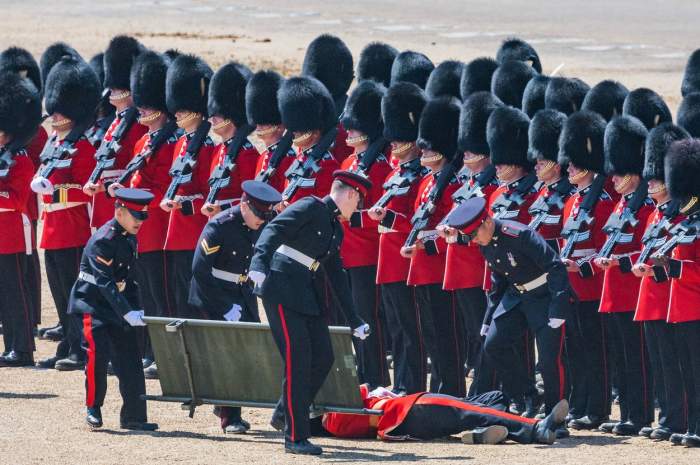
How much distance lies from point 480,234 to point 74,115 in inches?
118

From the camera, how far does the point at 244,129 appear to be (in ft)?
34.6

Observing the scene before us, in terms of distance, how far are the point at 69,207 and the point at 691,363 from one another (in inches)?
141

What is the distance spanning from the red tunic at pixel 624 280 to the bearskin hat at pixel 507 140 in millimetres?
732

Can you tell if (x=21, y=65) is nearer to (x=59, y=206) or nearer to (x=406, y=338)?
(x=59, y=206)

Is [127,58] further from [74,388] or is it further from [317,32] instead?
[317,32]

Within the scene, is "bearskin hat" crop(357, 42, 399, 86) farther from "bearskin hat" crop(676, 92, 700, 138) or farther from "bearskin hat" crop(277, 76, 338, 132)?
"bearskin hat" crop(676, 92, 700, 138)

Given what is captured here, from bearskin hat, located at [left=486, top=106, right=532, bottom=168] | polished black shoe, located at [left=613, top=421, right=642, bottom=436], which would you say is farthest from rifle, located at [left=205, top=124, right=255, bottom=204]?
polished black shoe, located at [left=613, top=421, right=642, bottom=436]

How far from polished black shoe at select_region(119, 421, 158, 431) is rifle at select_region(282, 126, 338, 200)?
1582 mm

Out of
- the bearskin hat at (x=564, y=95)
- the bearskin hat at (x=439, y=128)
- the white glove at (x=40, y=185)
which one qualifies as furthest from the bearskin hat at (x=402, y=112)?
the white glove at (x=40, y=185)

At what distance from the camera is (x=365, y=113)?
10250 mm

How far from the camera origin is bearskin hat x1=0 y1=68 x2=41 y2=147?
1082 cm

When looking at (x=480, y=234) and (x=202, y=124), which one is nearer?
(x=480, y=234)

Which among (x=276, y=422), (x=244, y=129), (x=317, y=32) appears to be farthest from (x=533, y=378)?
(x=317, y=32)

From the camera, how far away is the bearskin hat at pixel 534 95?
1016cm
